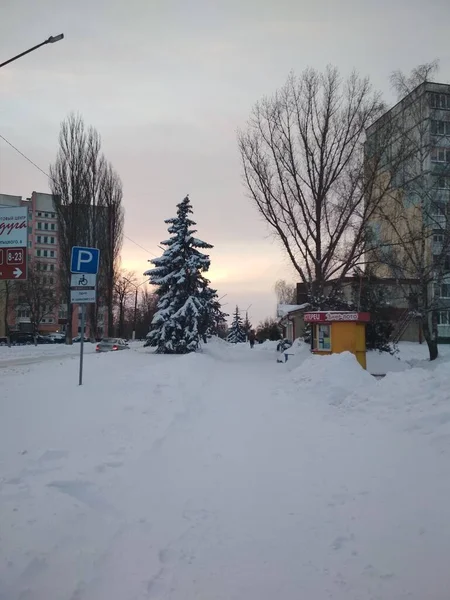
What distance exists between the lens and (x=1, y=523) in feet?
14.3

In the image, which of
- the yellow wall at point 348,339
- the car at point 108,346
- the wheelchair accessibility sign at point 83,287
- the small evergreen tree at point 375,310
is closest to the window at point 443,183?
the small evergreen tree at point 375,310

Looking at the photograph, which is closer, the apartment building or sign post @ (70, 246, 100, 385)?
sign post @ (70, 246, 100, 385)

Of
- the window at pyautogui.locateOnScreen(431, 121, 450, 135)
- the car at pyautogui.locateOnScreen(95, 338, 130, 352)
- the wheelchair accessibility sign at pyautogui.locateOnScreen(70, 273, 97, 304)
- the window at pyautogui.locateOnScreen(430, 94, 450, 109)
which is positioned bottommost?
the car at pyautogui.locateOnScreen(95, 338, 130, 352)

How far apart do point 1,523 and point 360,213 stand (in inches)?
1077

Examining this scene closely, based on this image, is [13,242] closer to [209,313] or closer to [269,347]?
[209,313]

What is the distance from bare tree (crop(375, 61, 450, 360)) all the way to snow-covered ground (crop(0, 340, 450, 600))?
1739 centimetres

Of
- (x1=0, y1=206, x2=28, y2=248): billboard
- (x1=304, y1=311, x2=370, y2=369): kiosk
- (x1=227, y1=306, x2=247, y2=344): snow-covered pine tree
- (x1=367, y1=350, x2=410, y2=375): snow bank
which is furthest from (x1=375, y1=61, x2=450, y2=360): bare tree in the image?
(x1=227, y1=306, x2=247, y2=344): snow-covered pine tree

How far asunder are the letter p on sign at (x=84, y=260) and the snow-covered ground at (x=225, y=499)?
258cm

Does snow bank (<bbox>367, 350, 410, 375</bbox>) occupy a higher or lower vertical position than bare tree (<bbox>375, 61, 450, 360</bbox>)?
lower

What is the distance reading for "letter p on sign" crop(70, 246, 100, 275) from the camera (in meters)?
11.0

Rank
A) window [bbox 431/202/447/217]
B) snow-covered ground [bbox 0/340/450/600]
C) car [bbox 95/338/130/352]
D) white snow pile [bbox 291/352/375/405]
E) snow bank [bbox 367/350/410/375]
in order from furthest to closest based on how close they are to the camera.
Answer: car [bbox 95/338/130/352], window [bbox 431/202/447/217], snow bank [bbox 367/350/410/375], white snow pile [bbox 291/352/375/405], snow-covered ground [bbox 0/340/450/600]

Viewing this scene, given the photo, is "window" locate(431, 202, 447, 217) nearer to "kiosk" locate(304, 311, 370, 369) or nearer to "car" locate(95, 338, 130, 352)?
"kiosk" locate(304, 311, 370, 369)

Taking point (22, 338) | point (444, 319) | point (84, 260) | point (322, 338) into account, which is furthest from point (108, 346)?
point (444, 319)

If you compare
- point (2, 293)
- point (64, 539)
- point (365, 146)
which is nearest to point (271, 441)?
point (64, 539)
